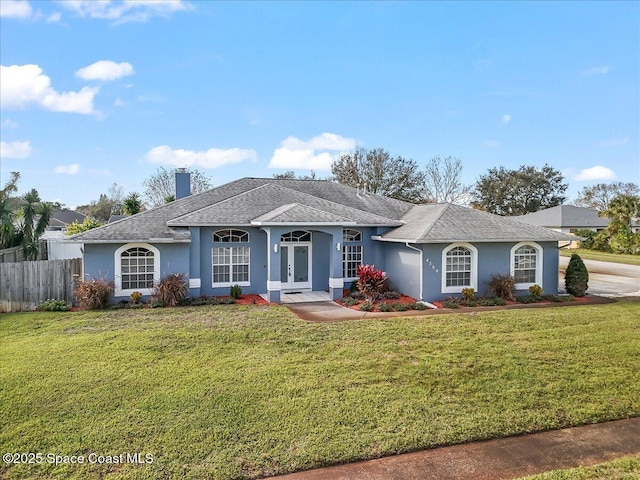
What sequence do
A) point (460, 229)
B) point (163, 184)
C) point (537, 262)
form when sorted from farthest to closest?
point (163, 184)
point (537, 262)
point (460, 229)

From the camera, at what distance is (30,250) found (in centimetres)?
2056

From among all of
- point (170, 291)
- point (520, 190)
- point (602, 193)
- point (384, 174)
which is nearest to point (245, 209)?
point (170, 291)

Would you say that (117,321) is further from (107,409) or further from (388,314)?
(388,314)

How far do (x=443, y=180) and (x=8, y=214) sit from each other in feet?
135

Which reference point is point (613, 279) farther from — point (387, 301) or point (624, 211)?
point (624, 211)

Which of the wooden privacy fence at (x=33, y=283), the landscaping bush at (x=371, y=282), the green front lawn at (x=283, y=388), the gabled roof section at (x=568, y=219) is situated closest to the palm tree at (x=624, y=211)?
the gabled roof section at (x=568, y=219)

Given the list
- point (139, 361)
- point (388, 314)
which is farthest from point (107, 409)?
point (388, 314)

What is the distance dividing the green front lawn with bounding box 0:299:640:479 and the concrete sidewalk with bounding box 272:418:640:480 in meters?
0.18

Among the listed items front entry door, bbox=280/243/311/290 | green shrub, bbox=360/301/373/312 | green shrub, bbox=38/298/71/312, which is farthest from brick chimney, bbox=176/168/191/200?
green shrub, bbox=360/301/373/312

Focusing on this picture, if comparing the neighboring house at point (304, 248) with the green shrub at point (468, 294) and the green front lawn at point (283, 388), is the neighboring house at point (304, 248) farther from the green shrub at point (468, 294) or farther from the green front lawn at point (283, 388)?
the green front lawn at point (283, 388)

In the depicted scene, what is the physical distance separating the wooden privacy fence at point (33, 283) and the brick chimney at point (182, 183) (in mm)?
7330

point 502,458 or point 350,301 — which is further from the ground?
point 350,301

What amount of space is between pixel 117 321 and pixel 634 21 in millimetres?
21000

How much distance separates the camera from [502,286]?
53.4 feet
